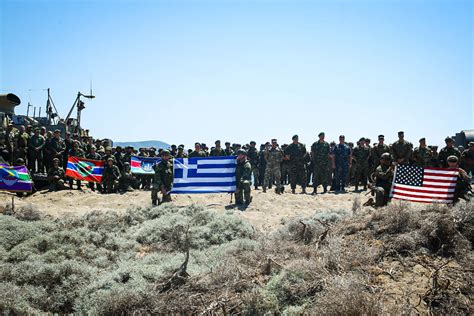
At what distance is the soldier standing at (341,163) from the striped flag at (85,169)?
877cm

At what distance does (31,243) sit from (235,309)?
A: 4.65 meters

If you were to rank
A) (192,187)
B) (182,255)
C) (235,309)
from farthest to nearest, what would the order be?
1. (192,187)
2. (182,255)
3. (235,309)

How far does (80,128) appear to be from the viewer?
73.8 ft

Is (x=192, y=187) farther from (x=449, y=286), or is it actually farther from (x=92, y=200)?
(x=449, y=286)

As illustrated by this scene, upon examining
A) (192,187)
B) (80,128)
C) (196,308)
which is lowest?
(196,308)

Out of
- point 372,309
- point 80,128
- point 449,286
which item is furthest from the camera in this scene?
point 80,128

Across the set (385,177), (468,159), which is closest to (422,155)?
(468,159)

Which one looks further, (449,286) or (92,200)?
(92,200)

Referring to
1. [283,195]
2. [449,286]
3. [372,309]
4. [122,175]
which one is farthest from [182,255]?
[122,175]

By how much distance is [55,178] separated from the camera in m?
13.4

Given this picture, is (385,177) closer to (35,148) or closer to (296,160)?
(296,160)

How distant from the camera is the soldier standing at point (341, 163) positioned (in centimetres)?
1446

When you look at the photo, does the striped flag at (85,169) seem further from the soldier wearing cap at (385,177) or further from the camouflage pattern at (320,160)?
the soldier wearing cap at (385,177)

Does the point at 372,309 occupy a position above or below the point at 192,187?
below
